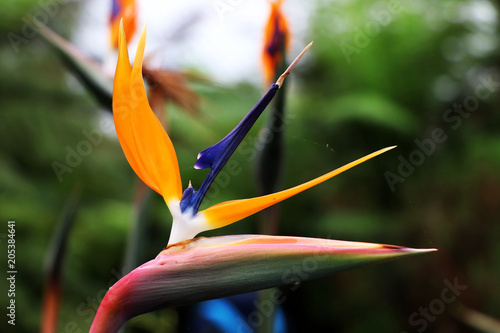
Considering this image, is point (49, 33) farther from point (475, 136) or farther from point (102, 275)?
point (475, 136)

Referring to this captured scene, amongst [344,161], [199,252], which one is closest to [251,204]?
[199,252]

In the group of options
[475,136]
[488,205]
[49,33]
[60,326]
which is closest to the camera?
[49,33]

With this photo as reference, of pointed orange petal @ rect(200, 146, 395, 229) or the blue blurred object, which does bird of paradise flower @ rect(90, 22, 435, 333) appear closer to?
pointed orange petal @ rect(200, 146, 395, 229)

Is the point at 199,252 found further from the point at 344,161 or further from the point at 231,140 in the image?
the point at 344,161

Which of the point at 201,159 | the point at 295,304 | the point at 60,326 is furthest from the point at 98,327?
the point at 295,304

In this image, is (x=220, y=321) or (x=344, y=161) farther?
(x=344, y=161)

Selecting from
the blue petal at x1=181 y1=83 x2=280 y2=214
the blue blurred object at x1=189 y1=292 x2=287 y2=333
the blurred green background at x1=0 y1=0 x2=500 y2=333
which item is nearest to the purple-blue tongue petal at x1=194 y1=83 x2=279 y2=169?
the blue petal at x1=181 y1=83 x2=280 y2=214

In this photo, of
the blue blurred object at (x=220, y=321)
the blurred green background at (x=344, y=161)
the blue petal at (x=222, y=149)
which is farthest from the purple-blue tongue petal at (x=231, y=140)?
the blurred green background at (x=344, y=161)
